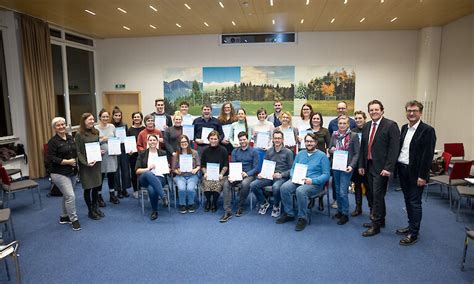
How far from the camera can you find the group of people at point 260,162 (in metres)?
4.05

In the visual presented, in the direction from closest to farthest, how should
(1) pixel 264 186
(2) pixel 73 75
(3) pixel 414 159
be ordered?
1. (3) pixel 414 159
2. (1) pixel 264 186
3. (2) pixel 73 75

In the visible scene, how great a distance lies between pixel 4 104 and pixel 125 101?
3.65 meters

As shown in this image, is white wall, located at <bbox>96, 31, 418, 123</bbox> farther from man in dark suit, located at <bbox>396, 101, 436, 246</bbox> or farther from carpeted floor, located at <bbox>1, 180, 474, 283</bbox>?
man in dark suit, located at <bbox>396, 101, 436, 246</bbox>

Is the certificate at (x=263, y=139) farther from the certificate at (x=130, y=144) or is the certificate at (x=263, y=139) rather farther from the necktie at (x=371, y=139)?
the certificate at (x=130, y=144)

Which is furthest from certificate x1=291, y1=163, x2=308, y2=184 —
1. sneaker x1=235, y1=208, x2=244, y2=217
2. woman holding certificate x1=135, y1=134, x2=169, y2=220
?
woman holding certificate x1=135, y1=134, x2=169, y2=220

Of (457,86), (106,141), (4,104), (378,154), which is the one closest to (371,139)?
(378,154)

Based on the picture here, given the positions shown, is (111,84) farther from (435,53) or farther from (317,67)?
(435,53)

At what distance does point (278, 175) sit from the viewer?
4.97 m

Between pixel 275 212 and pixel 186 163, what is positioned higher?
pixel 186 163

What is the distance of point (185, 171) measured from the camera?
5320mm

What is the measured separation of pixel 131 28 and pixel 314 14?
4.80 m

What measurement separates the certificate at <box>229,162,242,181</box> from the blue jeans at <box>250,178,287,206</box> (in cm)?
25

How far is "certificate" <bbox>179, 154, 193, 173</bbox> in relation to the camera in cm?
525

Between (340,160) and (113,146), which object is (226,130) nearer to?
(113,146)
